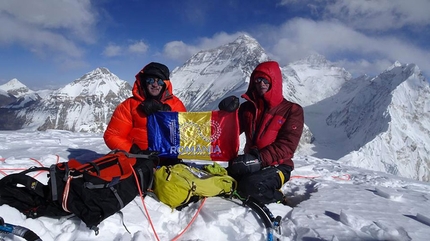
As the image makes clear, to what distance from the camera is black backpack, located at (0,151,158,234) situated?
3672 millimetres

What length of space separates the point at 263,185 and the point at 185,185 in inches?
56.4

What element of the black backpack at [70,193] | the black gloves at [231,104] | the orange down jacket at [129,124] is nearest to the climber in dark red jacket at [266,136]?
the black gloves at [231,104]

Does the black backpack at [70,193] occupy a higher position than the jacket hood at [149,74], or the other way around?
the jacket hood at [149,74]

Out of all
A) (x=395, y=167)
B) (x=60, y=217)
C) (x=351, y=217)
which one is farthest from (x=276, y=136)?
(x=395, y=167)

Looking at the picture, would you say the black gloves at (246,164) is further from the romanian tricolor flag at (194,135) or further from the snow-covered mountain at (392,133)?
the snow-covered mountain at (392,133)

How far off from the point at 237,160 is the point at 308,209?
1.49m

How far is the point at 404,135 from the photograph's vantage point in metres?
165

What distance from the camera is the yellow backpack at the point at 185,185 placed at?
14.8ft

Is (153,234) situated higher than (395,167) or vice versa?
(153,234)

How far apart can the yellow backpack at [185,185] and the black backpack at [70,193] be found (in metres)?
0.65

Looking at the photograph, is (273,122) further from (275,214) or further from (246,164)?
(275,214)

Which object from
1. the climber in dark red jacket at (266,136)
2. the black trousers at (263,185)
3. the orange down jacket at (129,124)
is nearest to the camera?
the black trousers at (263,185)

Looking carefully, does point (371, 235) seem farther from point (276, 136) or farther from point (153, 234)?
point (153, 234)

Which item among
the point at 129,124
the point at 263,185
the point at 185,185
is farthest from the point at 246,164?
the point at 129,124
